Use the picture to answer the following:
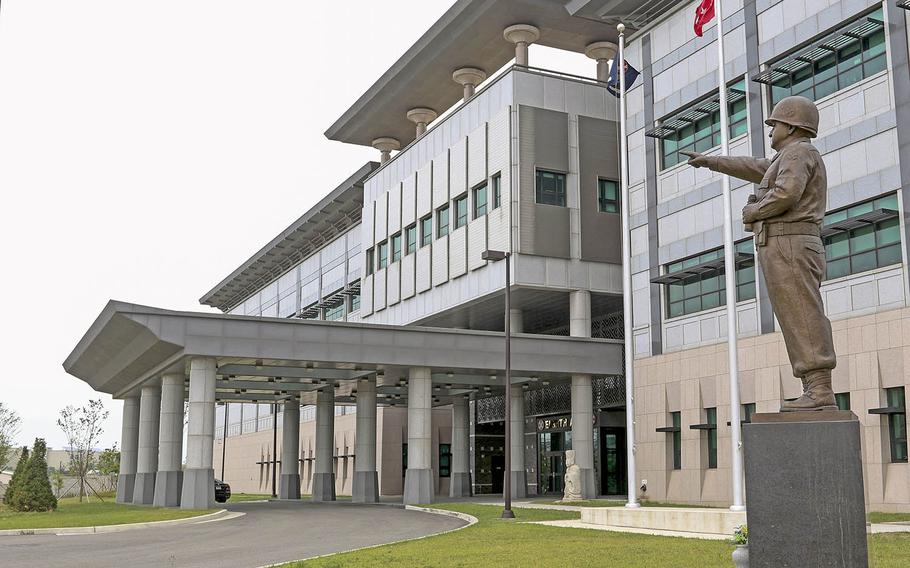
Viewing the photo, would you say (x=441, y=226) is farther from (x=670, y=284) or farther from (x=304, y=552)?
(x=304, y=552)

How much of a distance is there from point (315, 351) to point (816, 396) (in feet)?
95.3

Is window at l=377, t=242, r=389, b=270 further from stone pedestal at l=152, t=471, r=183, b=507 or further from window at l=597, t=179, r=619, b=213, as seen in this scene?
stone pedestal at l=152, t=471, r=183, b=507

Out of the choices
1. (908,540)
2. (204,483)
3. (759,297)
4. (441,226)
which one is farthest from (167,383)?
(908,540)

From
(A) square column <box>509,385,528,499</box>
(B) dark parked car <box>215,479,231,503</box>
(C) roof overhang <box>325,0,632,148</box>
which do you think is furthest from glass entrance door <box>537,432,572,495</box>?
(C) roof overhang <box>325,0,632,148</box>

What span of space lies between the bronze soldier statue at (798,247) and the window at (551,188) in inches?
1356

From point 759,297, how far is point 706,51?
34.9ft

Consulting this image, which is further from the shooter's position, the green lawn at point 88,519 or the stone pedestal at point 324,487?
the stone pedestal at point 324,487

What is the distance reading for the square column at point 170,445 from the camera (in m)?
38.9

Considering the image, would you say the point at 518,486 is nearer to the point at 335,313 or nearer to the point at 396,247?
the point at 396,247

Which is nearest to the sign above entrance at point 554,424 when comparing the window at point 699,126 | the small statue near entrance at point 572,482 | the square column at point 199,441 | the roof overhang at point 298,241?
the small statue near entrance at point 572,482

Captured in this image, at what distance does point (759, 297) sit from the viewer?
34.4 meters

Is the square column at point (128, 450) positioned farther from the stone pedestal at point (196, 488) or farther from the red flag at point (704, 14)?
the red flag at point (704, 14)

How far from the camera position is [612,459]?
49312 millimetres

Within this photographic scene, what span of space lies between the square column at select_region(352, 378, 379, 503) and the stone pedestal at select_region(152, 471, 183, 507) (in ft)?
29.4
